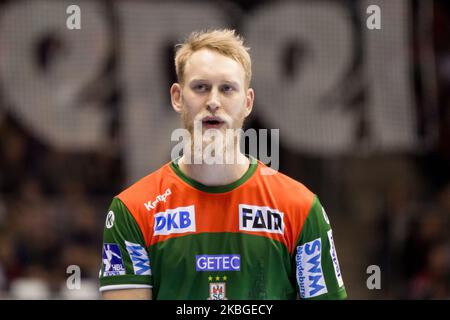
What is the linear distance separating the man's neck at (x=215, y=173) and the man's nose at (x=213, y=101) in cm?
30

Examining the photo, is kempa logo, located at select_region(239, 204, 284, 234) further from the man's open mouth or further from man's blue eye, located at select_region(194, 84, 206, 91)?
man's blue eye, located at select_region(194, 84, 206, 91)

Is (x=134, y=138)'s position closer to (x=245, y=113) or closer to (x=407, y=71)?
(x=407, y=71)

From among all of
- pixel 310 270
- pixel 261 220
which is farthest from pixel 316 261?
pixel 261 220

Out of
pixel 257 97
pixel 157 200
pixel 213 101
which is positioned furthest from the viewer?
pixel 257 97

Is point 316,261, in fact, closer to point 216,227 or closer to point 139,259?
point 216,227

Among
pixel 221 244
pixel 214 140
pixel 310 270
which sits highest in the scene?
pixel 214 140

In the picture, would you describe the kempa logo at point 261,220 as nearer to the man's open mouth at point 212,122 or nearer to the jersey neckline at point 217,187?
the jersey neckline at point 217,187

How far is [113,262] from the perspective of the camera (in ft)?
13.0

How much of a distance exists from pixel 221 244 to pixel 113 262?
53 centimetres

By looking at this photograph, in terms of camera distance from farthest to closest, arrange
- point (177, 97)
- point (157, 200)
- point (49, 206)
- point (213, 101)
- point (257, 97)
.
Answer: point (257, 97), point (49, 206), point (177, 97), point (157, 200), point (213, 101)

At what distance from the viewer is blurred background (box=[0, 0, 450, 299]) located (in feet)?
28.5

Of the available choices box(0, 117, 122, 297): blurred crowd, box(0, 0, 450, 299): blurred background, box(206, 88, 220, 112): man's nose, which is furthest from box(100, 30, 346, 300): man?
box(0, 0, 450, 299): blurred background

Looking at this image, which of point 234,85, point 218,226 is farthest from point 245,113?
point 218,226

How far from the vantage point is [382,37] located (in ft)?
28.8
